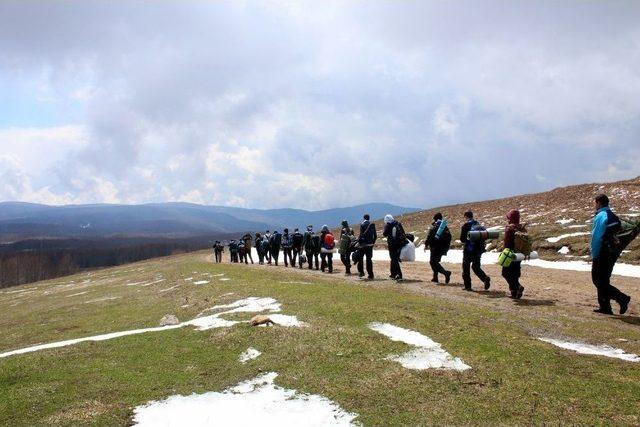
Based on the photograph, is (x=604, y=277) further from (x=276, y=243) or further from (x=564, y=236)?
(x=276, y=243)

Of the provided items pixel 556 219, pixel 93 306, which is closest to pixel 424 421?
pixel 93 306

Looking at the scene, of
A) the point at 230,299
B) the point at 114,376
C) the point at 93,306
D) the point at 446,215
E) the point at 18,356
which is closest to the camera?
the point at 114,376

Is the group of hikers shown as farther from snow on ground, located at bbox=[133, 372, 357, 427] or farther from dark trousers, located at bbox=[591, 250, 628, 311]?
snow on ground, located at bbox=[133, 372, 357, 427]

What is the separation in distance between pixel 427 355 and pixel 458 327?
242cm

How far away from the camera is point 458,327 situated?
12781 millimetres

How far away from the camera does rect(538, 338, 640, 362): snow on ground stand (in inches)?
409

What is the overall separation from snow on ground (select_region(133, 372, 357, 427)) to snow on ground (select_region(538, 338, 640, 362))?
622 cm

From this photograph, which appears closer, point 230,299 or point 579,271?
point 230,299

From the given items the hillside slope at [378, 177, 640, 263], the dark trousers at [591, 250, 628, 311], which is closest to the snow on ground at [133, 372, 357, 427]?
the dark trousers at [591, 250, 628, 311]

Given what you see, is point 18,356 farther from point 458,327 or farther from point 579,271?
point 579,271

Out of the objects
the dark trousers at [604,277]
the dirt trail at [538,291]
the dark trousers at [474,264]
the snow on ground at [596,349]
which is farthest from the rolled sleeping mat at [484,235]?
the snow on ground at [596,349]

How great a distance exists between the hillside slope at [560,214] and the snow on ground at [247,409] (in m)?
22.3

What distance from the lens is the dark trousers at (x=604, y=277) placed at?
14.1 m

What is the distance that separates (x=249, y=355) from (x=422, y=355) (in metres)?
4.18
